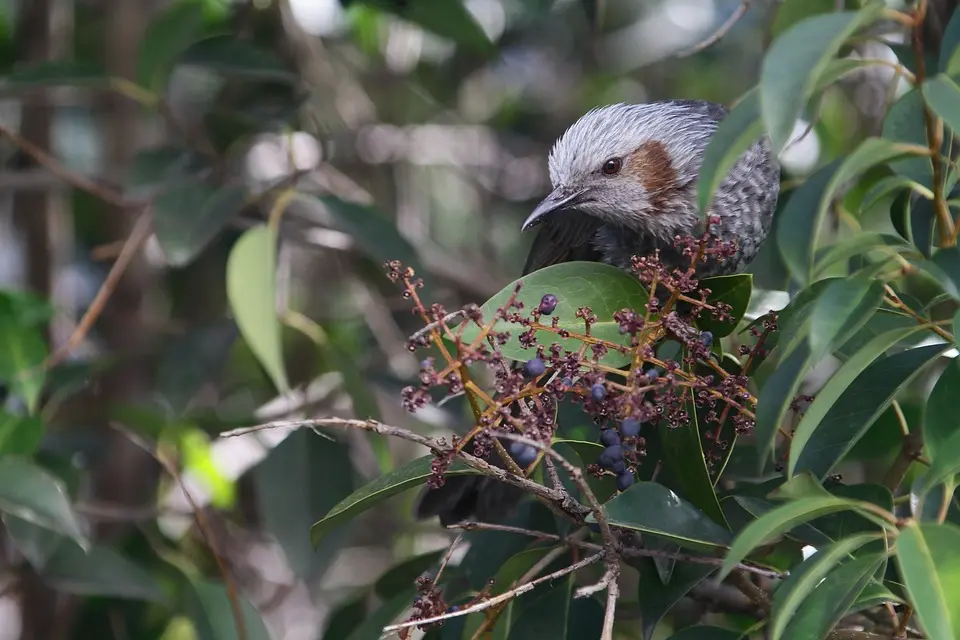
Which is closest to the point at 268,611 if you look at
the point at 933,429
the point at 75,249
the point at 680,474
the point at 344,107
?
the point at 75,249

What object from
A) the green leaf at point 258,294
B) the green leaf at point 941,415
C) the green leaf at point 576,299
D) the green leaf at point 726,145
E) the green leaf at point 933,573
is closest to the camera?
the green leaf at point 933,573

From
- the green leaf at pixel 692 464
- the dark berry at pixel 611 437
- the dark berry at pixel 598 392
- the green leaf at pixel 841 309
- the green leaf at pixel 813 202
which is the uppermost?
the green leaf at pixel 813 202

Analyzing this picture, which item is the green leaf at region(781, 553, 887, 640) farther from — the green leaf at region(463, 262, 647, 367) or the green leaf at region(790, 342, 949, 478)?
the green leaf at region(463, 262, 647, 367)

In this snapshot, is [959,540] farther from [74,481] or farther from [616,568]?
[74,481]

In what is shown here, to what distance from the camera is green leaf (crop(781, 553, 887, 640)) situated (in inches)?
49.4

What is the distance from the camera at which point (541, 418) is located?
4.63 feet

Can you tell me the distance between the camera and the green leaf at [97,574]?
2.39 metres

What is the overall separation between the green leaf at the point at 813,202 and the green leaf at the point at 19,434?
1.68 m

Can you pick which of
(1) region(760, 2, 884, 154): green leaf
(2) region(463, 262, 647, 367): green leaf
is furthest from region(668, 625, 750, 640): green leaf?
(1) region(760, 2, 884, 154): green leaf

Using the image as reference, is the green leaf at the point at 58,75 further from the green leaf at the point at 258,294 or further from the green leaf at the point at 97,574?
the green leaf at the point at 97,574

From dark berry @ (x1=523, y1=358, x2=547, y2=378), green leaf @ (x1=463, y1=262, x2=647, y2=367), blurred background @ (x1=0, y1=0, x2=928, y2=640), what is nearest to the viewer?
dark berry @ (x1=523, y1=358, x2=547, y2=378)

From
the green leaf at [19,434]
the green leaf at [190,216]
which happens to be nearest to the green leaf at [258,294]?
the green leaf at [190,216]

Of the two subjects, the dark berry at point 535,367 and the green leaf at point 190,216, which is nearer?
the dark berry at point 535,367

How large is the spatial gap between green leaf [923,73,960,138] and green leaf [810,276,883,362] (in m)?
0.20
